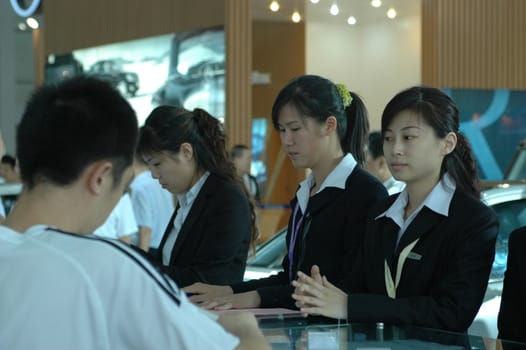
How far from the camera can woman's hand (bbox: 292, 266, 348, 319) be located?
2590 mm

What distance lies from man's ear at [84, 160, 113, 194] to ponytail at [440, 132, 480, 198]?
1512 mm

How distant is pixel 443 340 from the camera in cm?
228

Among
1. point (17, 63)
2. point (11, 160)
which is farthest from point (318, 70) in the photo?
point (11, 160)

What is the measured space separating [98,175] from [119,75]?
48.8ft

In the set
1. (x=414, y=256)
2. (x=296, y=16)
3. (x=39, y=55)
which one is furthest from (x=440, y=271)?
(x=39, y=55)

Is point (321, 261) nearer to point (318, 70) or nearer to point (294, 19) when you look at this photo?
point (294, 19)

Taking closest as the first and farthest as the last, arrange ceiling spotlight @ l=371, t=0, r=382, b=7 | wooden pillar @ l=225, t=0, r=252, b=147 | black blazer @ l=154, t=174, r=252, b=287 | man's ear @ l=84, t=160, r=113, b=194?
man's ear @ l=84, t=160, r=113, b=194 → black blazer @ l=154, t=174, r=252, b=287 → wooden pillar @ l=225, t=0, r=252, b=147 → ceiling spotlight @ l=371, t=0, r=382, b=7

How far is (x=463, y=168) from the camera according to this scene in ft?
9.38

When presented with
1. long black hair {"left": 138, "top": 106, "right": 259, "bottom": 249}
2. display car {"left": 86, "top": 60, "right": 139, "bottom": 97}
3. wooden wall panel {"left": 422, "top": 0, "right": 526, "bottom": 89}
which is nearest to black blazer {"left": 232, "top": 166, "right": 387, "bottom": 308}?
long black hair {"left": 138, "top": 106, "right": 259, "bottom": 249}

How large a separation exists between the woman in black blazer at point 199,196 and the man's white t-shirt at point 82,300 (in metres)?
1.91

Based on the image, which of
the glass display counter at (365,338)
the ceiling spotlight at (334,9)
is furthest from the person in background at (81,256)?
the ceiling spotlight at (334,9)

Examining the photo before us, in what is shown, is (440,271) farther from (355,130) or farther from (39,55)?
(39,55)

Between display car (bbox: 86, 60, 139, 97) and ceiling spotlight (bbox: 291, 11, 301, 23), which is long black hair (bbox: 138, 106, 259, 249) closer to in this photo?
display car (bbox: 86, 60, 139, 97)

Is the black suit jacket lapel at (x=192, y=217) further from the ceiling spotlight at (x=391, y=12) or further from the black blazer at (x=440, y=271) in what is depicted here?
the ceiling spotlight at (x=391, y=12)
